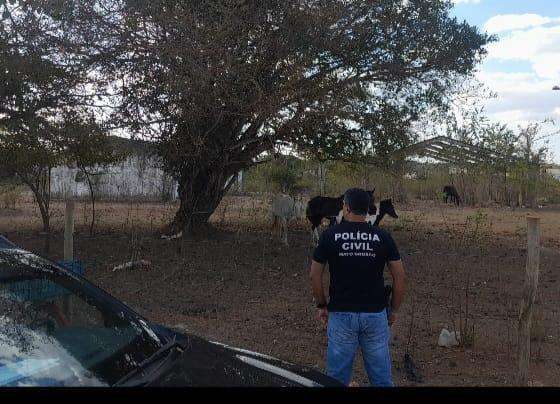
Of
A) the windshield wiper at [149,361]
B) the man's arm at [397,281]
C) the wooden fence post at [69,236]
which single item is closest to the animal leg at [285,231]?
the wooden fence post at [69,236]

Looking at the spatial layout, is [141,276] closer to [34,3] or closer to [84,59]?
[84,59]

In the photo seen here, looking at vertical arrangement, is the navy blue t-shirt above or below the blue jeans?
above

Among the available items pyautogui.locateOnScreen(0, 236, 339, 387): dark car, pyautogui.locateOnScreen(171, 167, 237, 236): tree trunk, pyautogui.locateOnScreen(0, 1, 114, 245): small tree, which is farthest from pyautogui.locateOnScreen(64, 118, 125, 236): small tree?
pyautogui.locateOnScreen(0, 236, 339, 387): dark car

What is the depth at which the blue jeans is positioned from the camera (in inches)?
158

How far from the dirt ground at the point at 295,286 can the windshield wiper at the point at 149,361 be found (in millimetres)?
2439

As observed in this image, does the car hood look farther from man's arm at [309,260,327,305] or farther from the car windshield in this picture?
man's arm at [309,260,327,305]

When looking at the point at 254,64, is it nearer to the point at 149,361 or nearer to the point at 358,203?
the point at 358,203

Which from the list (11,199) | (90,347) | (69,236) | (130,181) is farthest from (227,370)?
(11,199)

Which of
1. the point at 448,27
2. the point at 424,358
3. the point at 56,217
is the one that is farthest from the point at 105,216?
the point at 424,358

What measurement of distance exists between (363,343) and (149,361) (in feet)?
5.69

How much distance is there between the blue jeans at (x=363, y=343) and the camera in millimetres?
4004

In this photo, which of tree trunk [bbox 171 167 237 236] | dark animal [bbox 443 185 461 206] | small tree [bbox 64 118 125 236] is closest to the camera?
small tree [bbox 64 118 125 236]

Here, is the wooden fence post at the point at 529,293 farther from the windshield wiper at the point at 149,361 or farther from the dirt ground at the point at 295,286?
the windshield wiper at the point at 149,361

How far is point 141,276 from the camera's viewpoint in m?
9.45
